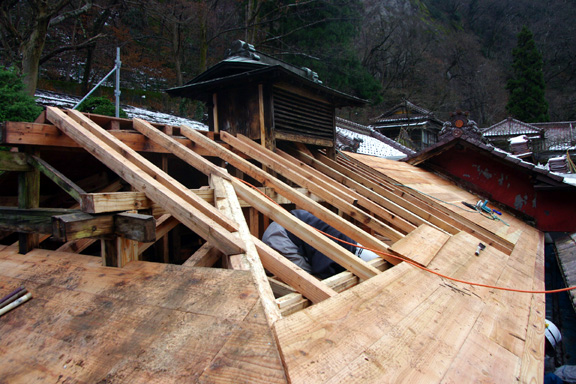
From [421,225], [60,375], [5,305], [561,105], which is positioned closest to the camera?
[60,375]

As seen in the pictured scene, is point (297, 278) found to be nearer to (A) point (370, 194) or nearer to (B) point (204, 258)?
(B) point (204, 258)

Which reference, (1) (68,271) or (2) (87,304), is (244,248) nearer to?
(2) (87,304)

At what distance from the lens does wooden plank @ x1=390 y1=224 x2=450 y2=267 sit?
262 centimetres

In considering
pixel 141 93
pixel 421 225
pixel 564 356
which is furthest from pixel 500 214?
pixel 141 93

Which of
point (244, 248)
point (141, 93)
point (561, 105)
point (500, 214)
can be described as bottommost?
point (500, 214)

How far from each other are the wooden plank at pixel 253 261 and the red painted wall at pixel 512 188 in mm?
7554

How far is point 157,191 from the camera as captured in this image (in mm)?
1971

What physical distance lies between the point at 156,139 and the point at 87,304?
81.6 inches

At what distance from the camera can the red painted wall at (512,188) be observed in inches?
281

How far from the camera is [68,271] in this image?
1928 mm

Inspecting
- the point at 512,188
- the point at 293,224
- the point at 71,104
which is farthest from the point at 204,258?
the point at 71,104

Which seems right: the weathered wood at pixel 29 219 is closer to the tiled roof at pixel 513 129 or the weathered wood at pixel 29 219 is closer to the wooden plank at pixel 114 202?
the wooden plank at pixel 114 202

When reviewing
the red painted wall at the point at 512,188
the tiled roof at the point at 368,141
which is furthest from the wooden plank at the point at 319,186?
the tiled roof at the point at 368,141

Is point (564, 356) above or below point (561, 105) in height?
below
